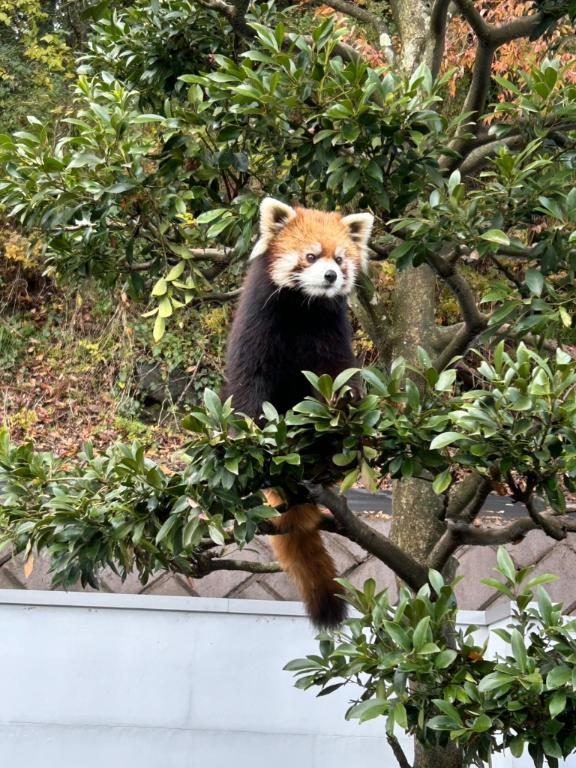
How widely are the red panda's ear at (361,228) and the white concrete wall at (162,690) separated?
A: 136 cm

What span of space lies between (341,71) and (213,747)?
2.39 metres

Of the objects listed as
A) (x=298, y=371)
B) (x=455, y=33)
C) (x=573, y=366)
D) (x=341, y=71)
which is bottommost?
(x=298, y=371)

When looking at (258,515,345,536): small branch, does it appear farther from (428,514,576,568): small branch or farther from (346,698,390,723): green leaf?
(346,698,390,723): green leaf

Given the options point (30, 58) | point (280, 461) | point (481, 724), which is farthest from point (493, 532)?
point (30, 58)

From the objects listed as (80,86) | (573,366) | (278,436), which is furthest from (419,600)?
(80,86)

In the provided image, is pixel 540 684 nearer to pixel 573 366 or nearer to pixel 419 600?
pixel 419 600

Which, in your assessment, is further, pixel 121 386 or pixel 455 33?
pixel 121 386

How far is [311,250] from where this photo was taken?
2924 mm

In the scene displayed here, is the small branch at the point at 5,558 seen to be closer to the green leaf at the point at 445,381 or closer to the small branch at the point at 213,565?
the small branch at the point at 213,565

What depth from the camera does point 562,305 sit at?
2.32 metres

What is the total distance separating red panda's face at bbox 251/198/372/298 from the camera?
2.87 meters

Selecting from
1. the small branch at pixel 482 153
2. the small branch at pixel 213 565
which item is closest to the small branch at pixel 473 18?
the small branch at pixel 482 153

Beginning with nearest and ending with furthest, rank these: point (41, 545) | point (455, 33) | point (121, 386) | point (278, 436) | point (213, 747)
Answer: point (278, 436) → point (41, 545) → point (213, 747) → point (455, 33) → point (121, 386)

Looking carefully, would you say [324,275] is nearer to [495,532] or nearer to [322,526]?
[322,526]
